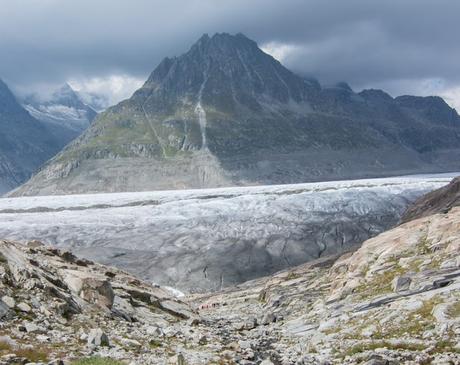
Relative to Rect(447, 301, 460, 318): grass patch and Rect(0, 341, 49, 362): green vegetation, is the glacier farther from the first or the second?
Rect(0, 341, 49, 362): green vegetation

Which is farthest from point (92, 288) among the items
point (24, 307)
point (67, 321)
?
point (24, 307)

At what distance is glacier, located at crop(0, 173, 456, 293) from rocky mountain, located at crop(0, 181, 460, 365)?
82440mm

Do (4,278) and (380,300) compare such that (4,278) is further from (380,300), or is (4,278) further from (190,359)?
(380,300)

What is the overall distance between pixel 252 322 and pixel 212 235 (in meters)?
113

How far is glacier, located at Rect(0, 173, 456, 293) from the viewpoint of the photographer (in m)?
135

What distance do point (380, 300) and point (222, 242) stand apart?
394 feet

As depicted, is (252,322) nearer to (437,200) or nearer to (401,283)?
(401,283)

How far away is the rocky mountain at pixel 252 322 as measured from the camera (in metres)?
20.9

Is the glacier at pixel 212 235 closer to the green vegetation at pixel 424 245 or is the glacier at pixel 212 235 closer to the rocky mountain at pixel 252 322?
the green vegetation at pixel 424 245

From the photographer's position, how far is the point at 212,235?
15788cm

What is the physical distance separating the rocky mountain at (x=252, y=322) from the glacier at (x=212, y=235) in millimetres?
82440

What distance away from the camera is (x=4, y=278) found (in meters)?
25.1

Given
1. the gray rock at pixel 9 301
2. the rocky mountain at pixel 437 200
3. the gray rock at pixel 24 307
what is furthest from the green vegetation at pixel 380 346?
the rocky mountain at pixel 437 200

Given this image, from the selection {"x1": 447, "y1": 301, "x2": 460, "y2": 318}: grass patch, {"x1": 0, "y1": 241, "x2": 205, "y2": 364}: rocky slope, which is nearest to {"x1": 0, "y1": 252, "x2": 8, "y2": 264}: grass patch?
{"x1": 0, "y1": 241, "x2": 205, "y2": 364}: rocky slope
